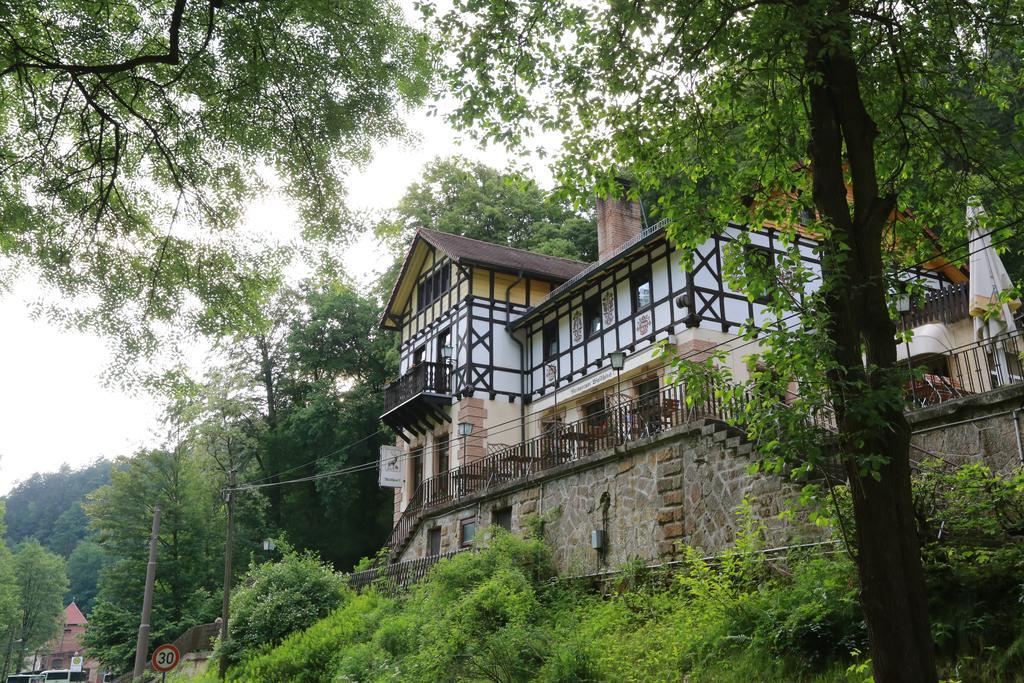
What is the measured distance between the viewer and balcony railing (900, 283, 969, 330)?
617 inches

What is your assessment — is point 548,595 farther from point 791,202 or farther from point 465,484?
point 791,202

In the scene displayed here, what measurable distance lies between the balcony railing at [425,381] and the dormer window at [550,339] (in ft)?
10.4

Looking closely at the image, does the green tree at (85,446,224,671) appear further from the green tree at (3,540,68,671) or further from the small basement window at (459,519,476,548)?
the green tree at (3,540,68,671)

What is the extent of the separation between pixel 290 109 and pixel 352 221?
1201mm

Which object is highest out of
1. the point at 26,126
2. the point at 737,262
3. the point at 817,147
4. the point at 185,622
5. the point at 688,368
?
the point at 26,126

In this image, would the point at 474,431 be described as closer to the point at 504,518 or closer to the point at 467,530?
the point at 467,530

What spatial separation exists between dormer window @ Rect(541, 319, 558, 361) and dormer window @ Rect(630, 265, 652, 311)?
387 centimetres

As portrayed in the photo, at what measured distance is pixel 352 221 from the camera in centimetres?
863

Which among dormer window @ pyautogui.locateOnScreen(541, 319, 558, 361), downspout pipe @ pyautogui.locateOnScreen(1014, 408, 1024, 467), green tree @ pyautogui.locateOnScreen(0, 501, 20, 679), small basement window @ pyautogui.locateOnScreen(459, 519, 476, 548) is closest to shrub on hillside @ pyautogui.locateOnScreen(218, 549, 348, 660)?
small basement window @ pyautogui.locateOnScreen(459, 519, 476, 548)

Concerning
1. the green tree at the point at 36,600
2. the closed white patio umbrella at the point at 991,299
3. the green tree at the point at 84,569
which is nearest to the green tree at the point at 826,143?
the closed white patio umbrella at the point at 991,299

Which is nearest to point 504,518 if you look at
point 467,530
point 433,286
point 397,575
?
point 467,530

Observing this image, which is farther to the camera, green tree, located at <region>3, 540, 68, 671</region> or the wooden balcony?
green tree, located at <region>3, 540, 68, 671</region>

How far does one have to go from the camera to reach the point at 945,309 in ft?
52.4

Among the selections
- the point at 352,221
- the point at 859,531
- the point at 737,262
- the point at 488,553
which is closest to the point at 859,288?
the point at 737,262
